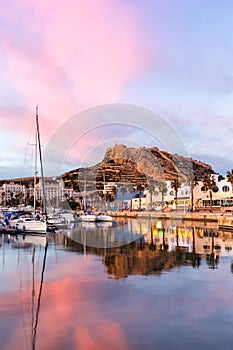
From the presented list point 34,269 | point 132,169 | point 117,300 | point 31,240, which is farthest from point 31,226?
point 132,169

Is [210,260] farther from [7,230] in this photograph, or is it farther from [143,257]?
[7,230]

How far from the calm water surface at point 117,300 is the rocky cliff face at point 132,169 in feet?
Answer: 307

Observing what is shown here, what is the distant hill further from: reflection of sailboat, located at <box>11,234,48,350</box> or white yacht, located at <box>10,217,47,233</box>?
reflection of sailboat, located at <box>11,234,48,350</box>

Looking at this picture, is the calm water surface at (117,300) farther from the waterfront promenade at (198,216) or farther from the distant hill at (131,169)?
the distant hill at (131,169)

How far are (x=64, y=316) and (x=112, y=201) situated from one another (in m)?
120

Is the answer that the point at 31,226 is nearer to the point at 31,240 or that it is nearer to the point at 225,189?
the point at 31,240

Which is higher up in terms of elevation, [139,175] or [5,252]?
[139,175]

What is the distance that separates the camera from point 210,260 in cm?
2547

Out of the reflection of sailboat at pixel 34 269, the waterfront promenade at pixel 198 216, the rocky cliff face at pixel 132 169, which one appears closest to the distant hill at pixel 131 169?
the rocky cliff face at pixel 132 169

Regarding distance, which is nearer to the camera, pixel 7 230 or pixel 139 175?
pixel 7 230

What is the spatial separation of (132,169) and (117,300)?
12859 centimetres

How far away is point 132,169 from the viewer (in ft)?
473

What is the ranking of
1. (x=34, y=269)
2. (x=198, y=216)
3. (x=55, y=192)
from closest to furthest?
(x=34, y=269)
(x=198, y=216)
(x=55, y=192)

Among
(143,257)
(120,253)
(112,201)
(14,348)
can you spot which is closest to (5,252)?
(120,253)
